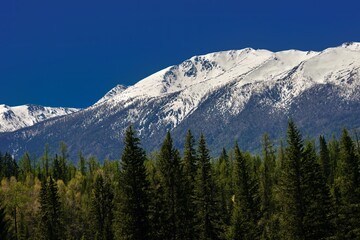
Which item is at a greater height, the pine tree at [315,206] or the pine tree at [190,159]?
the pine tree at [190,159]

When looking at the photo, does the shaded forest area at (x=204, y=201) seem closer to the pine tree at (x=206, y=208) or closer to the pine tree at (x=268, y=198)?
the pine tree at (x=206, y=208)

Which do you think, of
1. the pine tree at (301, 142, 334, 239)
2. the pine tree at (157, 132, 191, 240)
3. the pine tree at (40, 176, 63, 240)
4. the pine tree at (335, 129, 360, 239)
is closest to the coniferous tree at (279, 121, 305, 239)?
the pine tree at (301, 142, 334, 239)

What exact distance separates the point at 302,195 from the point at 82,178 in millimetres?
83848

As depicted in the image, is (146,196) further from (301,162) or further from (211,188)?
(301,162)

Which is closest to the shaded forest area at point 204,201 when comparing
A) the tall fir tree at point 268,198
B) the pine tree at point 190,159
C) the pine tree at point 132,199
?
the pine tree at point 132,199

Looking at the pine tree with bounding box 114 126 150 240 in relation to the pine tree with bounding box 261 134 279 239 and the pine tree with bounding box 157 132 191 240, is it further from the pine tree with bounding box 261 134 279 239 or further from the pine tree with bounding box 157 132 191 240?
the pine tree with bounding box 261 134 279 239

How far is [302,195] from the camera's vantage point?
61969 millimetres

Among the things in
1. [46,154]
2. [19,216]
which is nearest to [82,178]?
[46,154]

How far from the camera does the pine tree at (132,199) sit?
61562 millimetres

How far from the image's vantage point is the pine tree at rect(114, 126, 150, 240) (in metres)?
61.6

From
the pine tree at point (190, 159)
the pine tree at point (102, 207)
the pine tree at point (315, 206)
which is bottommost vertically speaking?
the pine tree at point (315, 206)

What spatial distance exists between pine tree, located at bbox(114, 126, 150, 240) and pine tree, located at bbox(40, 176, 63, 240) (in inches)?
875

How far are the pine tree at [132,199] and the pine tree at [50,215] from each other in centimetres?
2222

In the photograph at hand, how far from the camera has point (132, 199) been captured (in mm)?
61875
